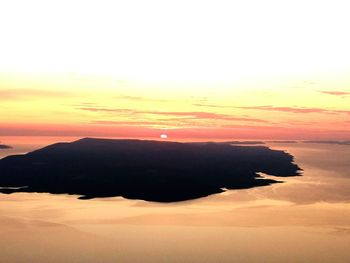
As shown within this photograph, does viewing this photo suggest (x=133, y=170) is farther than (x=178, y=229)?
Yes

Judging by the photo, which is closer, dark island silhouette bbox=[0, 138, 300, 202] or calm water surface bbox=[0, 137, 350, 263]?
calm water surface bbox=[0, 137, 350, 263]

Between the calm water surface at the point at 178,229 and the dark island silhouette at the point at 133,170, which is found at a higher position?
the dark island silhouette at the point at 133,170

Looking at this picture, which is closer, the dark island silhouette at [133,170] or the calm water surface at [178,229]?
the calm water surface at [178,229]

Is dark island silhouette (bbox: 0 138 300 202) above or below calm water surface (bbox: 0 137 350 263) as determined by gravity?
above

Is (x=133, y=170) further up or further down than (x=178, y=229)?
further up
